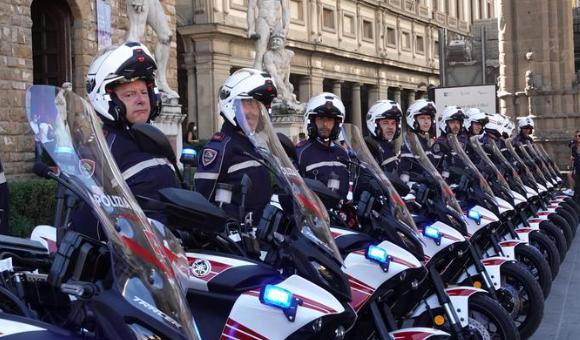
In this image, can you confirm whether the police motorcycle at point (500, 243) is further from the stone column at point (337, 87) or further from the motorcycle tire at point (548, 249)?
the stone column at point (337, 87)

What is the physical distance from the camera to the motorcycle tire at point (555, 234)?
9.21 metres

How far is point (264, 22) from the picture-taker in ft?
67.8

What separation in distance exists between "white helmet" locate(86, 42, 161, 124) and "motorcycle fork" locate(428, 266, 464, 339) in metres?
2.21

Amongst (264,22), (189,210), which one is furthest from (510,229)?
(264,22)

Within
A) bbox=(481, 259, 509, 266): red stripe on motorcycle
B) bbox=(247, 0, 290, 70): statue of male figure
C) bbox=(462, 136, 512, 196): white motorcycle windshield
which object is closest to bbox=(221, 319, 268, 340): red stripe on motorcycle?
bbox=(481, 259, 509, 266): red stripe on motorcycle

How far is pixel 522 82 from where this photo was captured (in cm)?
2520

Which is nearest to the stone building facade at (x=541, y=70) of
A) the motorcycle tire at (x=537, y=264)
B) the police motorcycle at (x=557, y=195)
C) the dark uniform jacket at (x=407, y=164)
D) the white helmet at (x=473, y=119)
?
the police motorcycle at (x=557, y=195)

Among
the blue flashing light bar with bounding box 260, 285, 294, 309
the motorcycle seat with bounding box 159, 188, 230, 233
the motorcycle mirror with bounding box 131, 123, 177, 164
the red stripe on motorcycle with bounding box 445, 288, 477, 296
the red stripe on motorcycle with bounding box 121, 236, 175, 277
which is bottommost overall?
the red stripe on motorcycle with bounding box 445, 288, 477, 296

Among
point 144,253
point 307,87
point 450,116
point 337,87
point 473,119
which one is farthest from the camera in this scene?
point 337,87

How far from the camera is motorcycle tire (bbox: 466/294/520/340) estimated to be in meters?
5.16

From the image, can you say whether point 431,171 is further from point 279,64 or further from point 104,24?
point 279,64

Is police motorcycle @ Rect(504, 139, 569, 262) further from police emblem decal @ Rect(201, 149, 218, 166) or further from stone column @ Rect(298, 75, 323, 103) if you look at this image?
stone column @ Rect(298, 75, 323, 103)

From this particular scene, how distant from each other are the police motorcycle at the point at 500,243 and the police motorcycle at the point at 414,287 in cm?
90

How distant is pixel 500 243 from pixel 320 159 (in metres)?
1.77
